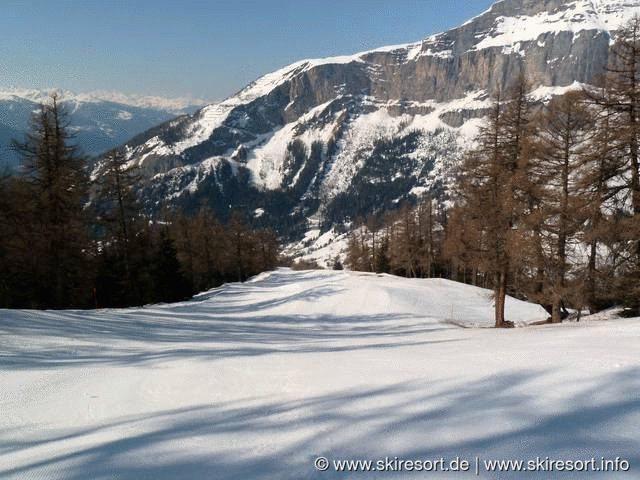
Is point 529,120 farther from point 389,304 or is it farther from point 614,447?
point 614,447

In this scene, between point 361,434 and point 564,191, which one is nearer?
point 361,434

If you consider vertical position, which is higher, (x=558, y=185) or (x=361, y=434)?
(x=558, y=185)

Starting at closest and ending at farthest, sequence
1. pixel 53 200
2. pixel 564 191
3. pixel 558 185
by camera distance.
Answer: pixel 564 191
pixel 558 185
pixel 53 200

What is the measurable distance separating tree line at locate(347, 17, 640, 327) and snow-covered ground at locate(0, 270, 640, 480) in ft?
22.4

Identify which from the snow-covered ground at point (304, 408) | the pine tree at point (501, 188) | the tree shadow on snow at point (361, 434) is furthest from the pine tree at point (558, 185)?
the tree shadow on snow at point (361, 434)

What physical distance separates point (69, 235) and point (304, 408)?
21.3 m

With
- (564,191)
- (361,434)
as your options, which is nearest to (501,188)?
(564,191)

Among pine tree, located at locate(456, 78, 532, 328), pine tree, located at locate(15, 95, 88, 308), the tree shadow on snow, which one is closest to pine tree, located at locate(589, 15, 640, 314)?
pine tree, located at locate(456, 78, 532, 328)

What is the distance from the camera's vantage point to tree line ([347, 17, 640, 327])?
13.1 meters

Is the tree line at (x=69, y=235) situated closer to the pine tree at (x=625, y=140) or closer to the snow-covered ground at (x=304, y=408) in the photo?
the snow-covered ground at (x=304, y=408)

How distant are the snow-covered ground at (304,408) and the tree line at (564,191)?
22.4ft

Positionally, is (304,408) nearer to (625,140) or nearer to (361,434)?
(361,434)

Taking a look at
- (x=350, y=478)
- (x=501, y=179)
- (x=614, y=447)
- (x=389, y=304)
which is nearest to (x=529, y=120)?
(x=501, y=179)

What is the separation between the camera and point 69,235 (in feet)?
69.0
